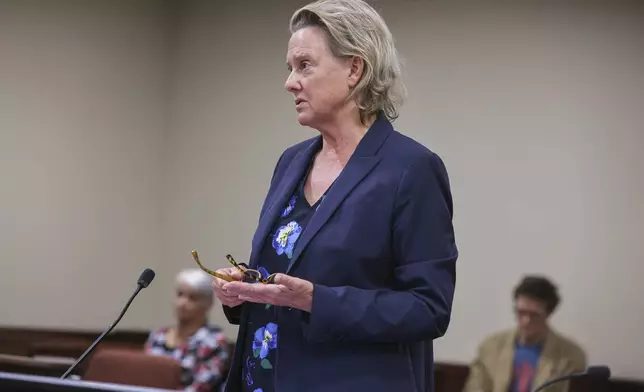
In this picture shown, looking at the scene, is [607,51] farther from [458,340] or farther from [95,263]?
[95,263]

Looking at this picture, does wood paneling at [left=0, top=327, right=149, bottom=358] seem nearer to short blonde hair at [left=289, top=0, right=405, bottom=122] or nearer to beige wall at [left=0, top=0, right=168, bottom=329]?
beige wall at [left=0, top=0, right=168, bottom=329]

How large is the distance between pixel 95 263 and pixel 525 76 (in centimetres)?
268

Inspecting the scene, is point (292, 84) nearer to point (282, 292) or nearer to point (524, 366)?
point (282, 292)

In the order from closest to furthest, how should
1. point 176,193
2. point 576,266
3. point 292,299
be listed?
point 292,299 < point 576,266 < point 176,193

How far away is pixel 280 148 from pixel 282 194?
365cm

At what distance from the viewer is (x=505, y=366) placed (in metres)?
3.92

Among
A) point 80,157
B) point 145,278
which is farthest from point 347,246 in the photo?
point 80,157

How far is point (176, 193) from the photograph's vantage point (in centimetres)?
553

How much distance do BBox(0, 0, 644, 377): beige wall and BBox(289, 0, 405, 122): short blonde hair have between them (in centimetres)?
297

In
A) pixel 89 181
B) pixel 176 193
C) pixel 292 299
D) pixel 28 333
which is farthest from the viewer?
pixel 176 193

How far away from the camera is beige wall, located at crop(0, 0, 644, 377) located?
4305 millimetres

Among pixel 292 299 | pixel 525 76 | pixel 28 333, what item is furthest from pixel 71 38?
pixel 292 299

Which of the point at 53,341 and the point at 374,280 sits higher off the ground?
the point at 374,280

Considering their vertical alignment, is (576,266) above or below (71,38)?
below
